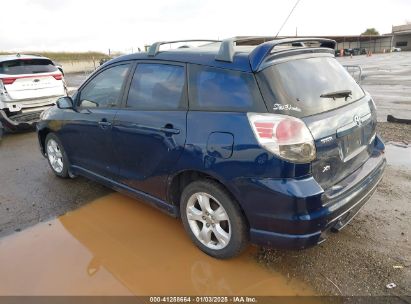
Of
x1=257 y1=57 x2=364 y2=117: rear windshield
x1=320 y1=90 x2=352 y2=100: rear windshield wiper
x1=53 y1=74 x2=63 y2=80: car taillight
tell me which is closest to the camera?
x1=257 y1=57 x2=364 y2=117: rear windshield

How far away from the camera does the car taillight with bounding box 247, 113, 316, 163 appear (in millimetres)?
2516

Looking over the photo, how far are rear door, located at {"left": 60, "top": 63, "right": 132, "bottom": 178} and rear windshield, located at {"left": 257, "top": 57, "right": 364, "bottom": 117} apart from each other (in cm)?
170

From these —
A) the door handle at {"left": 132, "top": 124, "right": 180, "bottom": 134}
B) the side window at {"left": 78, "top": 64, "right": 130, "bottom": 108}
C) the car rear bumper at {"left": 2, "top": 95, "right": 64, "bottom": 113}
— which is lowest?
the car rear bumper at {"left": 2, "top": 95, "right": 64, "bottom": 113}

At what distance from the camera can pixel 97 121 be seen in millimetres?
3984

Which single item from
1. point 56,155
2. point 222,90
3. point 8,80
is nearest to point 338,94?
point 222,90

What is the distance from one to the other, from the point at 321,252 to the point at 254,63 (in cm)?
175

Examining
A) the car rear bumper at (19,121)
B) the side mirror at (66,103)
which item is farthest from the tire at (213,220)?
the car rear bumper at (19,121)

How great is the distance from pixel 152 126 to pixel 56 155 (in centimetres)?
251

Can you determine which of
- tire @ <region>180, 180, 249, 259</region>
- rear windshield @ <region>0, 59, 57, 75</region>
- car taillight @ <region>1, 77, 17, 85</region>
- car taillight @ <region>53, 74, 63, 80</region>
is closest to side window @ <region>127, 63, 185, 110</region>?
tire @ <region>180, 180, 249, 259</region>

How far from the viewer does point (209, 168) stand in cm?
281

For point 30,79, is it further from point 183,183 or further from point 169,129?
point 183,183

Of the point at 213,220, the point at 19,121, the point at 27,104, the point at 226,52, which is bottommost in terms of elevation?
the point at 19,121

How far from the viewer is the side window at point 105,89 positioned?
381 cm

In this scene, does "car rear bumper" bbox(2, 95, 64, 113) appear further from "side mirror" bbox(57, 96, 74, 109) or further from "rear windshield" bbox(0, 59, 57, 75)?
"side mirror" bbox(57, 96, 74, 109)
